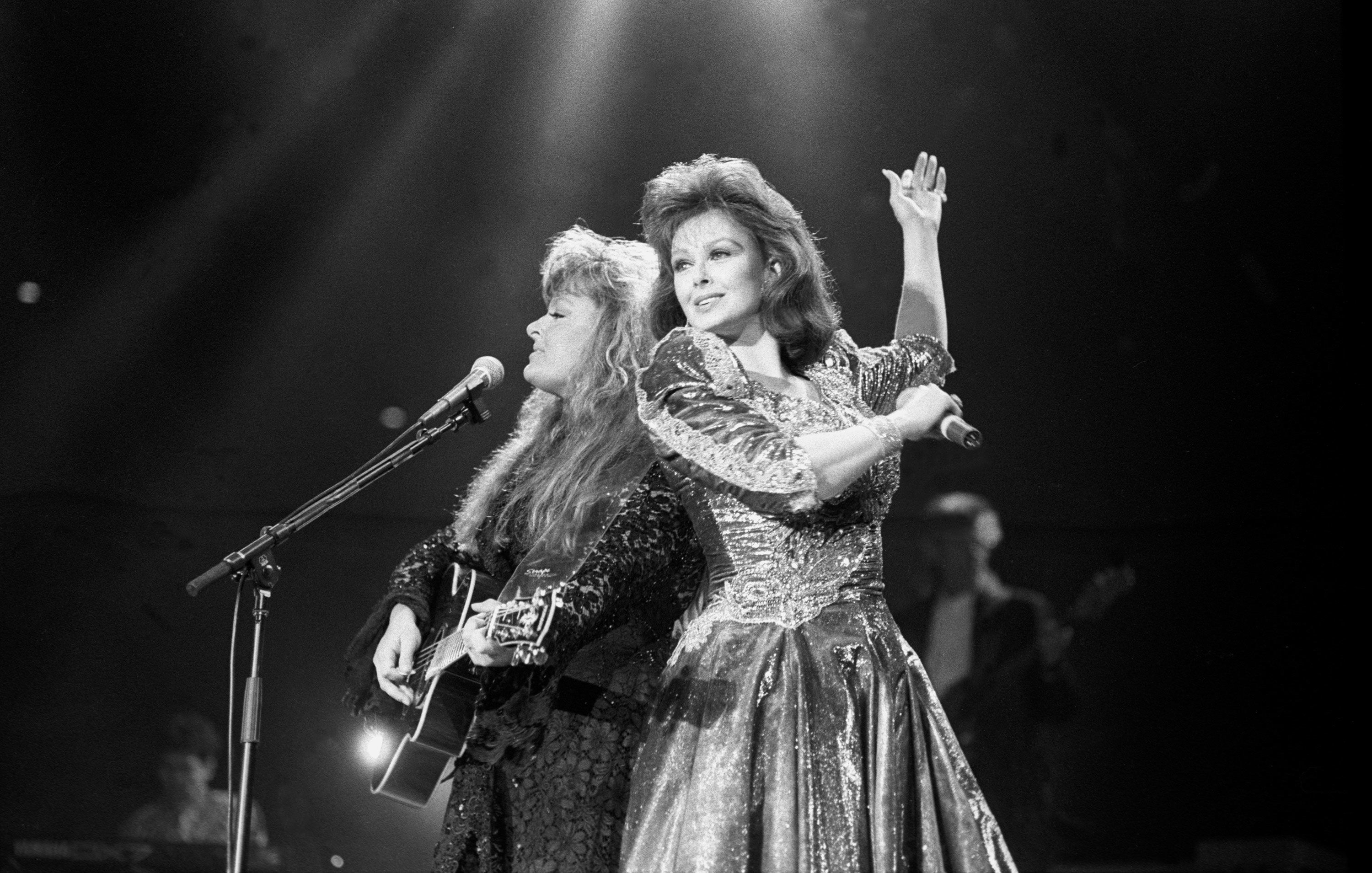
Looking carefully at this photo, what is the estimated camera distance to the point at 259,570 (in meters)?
2.35

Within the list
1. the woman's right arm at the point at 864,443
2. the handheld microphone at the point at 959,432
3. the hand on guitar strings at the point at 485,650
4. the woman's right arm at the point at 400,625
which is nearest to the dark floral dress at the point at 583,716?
the hand on guitar strings at the point at 485,650

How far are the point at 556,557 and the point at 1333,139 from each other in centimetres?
295

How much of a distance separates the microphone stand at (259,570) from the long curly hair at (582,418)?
0.19 meters

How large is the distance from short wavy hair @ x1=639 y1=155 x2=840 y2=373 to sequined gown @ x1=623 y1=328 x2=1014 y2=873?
0.44ft

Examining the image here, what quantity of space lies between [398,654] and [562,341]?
73cm

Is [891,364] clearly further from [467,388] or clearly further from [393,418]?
[393,418]

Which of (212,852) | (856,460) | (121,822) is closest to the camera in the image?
(856,460)

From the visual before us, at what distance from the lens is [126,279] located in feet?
13.1

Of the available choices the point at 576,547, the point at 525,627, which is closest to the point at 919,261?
the point at 576,547

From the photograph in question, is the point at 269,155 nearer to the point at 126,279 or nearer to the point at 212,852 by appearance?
the point at 126,279

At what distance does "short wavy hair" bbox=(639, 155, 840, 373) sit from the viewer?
2.18 meters

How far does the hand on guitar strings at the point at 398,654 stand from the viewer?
2.43m

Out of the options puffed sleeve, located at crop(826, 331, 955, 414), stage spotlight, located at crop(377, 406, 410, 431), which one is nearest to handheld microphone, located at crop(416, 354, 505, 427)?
puffed sleeve, located at crop(826, 331, 955, 414)

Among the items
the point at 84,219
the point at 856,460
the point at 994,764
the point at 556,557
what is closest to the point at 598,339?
the point at 556,557
